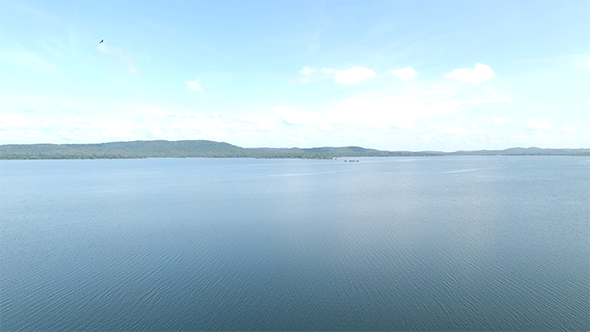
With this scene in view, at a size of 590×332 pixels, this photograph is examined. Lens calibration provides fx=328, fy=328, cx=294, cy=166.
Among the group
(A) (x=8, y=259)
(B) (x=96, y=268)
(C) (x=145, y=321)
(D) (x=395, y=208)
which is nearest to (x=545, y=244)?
(D) (x=395, y=208)

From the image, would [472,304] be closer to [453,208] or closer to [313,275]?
[313,275]

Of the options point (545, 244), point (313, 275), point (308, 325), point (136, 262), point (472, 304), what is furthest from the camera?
point (545, 244)

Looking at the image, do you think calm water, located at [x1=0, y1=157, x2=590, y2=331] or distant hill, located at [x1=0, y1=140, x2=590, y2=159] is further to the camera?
distant hill, located at [x1=0, y1=140, x2=590, y2=159]

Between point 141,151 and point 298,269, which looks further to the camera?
point 141,151

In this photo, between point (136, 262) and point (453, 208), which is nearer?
point (136, 262)

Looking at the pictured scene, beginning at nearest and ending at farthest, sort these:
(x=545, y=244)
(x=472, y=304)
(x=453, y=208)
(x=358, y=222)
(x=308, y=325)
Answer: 1. (x=308, y=325)
2. (x=472, y=304)
3. (x=545, y=244)
4. (x=358, y=222)
5. (x=453, y=208)

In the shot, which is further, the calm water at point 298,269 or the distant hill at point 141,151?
the distant hill at point 141,151

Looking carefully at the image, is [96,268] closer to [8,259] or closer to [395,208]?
[8,259]
